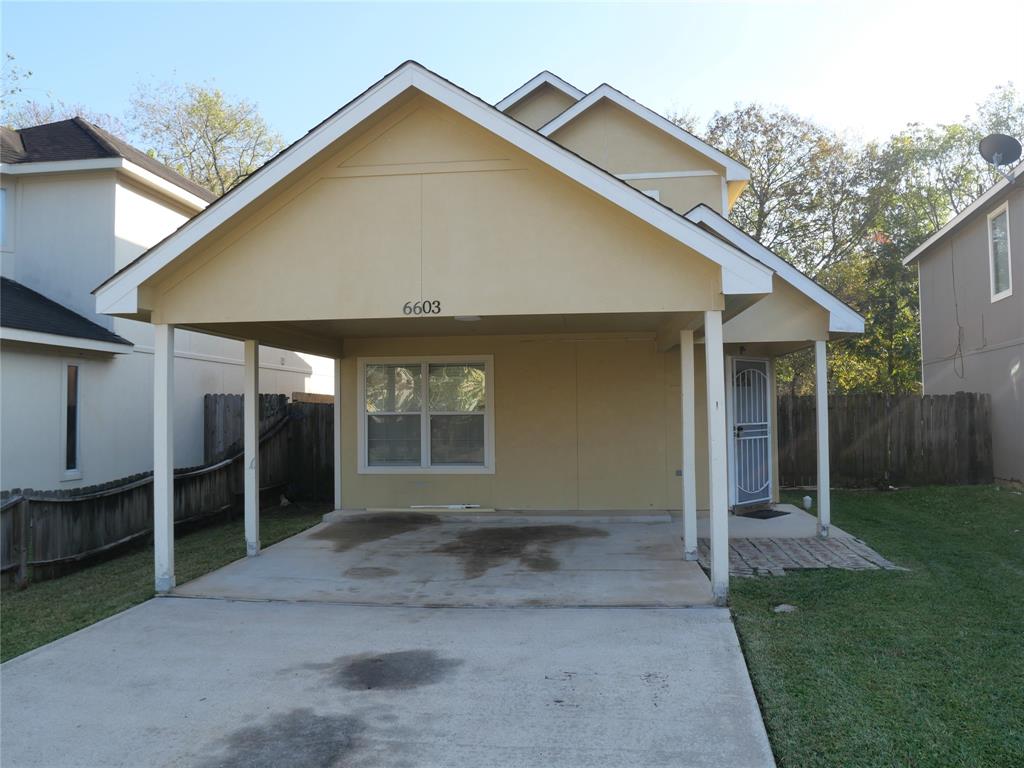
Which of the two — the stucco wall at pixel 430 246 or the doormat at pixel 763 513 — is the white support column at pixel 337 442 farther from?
the doormat at pixel 763 513

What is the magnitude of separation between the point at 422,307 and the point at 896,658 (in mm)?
4476

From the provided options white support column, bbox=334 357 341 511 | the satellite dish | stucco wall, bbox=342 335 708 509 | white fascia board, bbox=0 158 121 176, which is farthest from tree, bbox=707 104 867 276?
white fascia board, bbox=0 158 121 176

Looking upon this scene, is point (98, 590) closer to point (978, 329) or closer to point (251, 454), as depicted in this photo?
point (251, 454)

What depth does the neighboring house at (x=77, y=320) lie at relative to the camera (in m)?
10.6

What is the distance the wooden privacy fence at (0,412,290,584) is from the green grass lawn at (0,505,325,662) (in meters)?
0.20

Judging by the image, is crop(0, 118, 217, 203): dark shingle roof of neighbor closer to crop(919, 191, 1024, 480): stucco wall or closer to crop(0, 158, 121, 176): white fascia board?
crop(0, 158, 121, 176): white fascia board

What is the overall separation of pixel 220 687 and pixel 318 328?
5587 millimetres

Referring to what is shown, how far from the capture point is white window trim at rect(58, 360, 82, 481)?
11.2 m

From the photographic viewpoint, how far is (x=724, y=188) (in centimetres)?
1212

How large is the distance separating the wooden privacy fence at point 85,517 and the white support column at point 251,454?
1.72 m

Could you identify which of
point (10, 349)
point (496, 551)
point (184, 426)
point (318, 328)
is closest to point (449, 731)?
point (496, 551)

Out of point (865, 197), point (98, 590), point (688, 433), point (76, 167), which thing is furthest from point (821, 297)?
point (865, 197)

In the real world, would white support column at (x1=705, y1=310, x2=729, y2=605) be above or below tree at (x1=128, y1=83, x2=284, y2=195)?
below

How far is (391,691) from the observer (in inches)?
181
